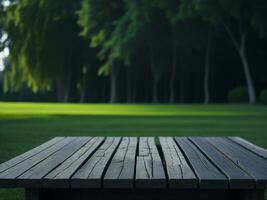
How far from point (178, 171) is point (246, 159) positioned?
Answer: 112cm

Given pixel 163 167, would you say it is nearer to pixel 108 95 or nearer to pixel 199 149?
pixel 199 149

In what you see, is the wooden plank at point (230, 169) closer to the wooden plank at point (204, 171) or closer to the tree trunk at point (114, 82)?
the wooden plank at point (204, 171)

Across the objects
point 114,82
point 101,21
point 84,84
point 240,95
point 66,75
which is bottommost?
point 240,95

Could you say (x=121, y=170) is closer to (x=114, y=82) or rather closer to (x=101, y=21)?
(x=101, y=21)

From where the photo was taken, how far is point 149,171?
14.4ft

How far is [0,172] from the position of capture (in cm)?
438

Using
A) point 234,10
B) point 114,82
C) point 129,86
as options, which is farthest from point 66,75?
point 234,10

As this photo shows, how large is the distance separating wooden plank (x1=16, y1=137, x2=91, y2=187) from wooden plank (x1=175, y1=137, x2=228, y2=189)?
107 centimetres

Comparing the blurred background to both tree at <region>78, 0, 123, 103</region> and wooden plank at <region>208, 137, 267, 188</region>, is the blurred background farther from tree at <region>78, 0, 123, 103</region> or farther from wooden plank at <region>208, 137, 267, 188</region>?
wooden plank at <region>208, 137, 267, 188</region>

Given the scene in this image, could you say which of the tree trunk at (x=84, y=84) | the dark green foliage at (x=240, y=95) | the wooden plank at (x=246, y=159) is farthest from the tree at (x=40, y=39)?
the wooden plank at (x=246, y=159)

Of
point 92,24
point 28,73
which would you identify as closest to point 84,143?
point 92,24

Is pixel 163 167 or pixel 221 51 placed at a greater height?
pixel 221 51

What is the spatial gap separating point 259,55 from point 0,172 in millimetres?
46832

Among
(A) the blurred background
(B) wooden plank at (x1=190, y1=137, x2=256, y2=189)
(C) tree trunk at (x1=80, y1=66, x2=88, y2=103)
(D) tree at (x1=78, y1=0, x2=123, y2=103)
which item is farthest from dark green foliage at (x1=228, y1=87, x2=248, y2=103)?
(B) wooden plank at (x1=190, y1=137, x2=256, y2=189)
